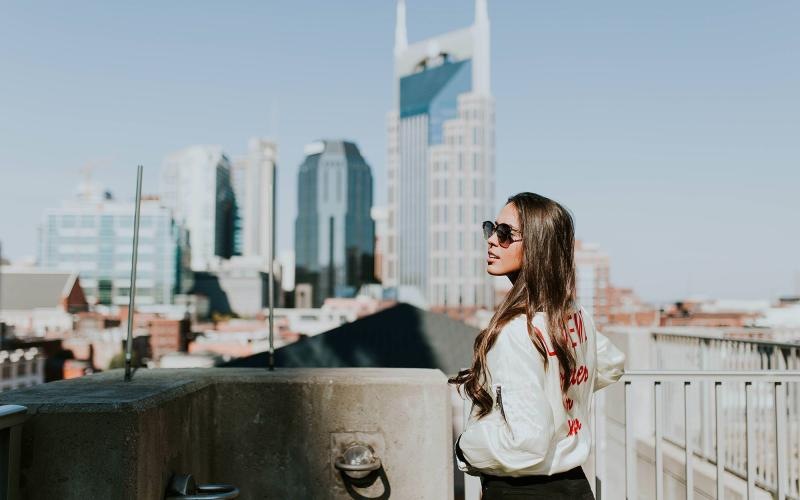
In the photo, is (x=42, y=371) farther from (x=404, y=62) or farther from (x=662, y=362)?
(x=404, y=62)

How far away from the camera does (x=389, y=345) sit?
37.8ft

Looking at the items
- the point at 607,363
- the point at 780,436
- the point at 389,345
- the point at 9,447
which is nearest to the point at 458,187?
the point at 389,345

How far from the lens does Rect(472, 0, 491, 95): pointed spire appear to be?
175375 mm

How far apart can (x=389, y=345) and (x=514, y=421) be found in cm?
988

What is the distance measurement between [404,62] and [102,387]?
200m

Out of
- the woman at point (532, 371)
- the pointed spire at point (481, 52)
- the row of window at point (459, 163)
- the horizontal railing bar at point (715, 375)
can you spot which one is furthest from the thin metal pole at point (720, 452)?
the pointed spire at point (481, 52)

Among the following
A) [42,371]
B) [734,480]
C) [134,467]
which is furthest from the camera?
[42,371]

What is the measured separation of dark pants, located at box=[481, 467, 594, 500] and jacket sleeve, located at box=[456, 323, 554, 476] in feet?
0.29

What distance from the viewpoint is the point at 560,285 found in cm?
188

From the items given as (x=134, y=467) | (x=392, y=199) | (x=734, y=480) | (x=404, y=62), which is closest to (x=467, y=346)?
(x=734, y=480)

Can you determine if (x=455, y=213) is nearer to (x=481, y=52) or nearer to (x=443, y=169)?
(x=443, y=169)

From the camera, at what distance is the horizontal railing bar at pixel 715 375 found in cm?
310

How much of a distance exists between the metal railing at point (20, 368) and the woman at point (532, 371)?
65.5m

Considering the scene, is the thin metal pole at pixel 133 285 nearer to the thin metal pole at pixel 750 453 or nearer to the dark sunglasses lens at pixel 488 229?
the dark sunglasses lens at pixel 488 229
